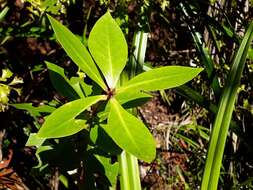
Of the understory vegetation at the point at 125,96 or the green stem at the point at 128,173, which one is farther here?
the green stem at the point at 128,173

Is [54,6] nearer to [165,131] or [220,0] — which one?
[220,0]

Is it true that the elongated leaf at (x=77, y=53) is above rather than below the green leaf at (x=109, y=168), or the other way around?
above

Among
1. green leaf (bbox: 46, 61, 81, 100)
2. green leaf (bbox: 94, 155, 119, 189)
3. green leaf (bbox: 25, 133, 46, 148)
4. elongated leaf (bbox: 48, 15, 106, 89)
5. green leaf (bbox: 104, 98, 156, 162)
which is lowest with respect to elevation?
green leaf (bbox: 94, 155, 119, 189)

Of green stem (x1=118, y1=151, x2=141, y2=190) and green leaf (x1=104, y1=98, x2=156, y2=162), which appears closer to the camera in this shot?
green leaf (x1=104, y1=98, x2=156, y2=162)

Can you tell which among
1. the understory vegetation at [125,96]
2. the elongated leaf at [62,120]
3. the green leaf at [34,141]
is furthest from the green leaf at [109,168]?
the elongated leaf at [62,120]

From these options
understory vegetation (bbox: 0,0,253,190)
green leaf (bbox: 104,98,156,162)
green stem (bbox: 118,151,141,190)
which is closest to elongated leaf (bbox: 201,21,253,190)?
understory vegetation (bbox: 0,0,253,190)

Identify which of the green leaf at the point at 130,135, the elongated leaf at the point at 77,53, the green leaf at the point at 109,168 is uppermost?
the elongated leaf at the point at 77,53

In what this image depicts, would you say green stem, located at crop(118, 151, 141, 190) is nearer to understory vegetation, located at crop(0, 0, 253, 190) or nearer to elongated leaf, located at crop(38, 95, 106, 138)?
understory vegetation, located at crop(0, 0, 253, 190)

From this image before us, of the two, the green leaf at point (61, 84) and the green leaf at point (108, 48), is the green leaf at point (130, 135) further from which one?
the green leaf at point (61, 84)
